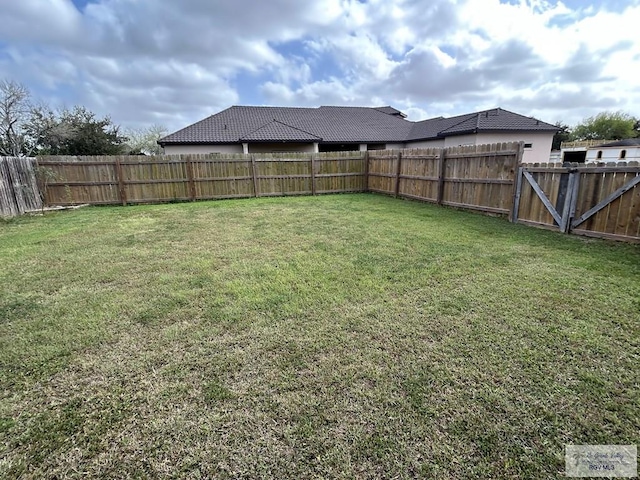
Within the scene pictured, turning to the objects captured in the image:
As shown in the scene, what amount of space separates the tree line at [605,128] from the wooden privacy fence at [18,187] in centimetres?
5256

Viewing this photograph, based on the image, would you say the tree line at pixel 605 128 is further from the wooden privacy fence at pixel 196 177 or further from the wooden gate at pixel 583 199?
the wooden gate at pixel 583 199

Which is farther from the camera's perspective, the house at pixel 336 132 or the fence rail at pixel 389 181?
the house at pixel 336 132

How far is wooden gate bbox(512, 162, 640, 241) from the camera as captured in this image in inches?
199

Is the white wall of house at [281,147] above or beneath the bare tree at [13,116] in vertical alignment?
beneath

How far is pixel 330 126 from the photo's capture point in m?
21.5

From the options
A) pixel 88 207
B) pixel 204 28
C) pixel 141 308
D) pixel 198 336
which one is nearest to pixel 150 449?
pixel 198 336

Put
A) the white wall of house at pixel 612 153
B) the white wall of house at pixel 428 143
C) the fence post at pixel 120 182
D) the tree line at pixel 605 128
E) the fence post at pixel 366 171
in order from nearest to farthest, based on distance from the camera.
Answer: the fence post at pixel 120 182 → the fence post at pixel 366 171 → the white wall of house at pixel 428 143 → the white wall of house at pixel 612 153 → the tree line at pixel 605 128

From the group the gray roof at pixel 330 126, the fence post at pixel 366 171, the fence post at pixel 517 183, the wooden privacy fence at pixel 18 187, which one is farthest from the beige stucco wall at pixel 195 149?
the fence post at pixel 517 183

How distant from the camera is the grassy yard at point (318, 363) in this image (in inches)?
61.9

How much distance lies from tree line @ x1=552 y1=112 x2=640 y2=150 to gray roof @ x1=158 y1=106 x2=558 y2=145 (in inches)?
1226

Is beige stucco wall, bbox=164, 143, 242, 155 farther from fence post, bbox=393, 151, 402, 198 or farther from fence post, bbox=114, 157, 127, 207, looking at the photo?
fence post, bbox=393, 151, 402, 198

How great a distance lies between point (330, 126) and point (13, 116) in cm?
2312

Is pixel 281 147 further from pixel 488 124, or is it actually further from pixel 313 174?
pixel 488 124

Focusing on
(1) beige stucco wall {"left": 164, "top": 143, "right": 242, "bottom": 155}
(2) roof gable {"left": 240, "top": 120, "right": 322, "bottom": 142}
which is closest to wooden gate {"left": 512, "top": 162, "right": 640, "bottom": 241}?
(2) roof gable {"left": 240, "top": 120, "right": 322, "bottom": 142}
